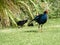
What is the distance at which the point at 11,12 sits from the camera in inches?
581

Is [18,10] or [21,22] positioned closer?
[18,10]

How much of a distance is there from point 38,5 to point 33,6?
3.50 ft

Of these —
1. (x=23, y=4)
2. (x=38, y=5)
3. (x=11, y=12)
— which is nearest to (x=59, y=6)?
(x=38, y=5)

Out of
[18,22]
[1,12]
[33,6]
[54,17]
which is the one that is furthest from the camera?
[54,17]

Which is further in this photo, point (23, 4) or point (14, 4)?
point (23, 4)

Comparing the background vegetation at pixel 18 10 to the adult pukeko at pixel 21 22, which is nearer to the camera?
the background vegetation at pixel 18 10

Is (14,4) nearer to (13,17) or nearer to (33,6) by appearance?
(13,17)

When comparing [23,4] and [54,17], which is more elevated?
[23,4]

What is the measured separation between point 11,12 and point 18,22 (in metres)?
0.70

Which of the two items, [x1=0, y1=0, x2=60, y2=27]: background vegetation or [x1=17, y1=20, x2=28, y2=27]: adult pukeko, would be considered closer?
[x1=0, y1=0, x2=60, y2=27]: background vegetation

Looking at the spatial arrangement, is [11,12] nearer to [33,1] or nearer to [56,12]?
[33,1]

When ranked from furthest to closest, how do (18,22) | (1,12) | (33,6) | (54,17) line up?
(54,17), (33,6), (18,22), (1,12)

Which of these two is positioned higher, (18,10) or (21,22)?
(18,10)

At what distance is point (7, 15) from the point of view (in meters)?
14.5
